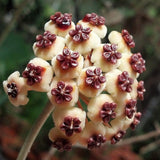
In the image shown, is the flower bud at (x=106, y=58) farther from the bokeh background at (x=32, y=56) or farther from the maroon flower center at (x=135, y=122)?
the bokeh background at (x=32, y=56)

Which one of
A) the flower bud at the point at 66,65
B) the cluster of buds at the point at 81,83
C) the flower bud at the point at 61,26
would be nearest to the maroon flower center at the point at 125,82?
the cluster of buds at the point at 81,83

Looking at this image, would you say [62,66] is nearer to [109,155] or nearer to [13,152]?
[13,152]

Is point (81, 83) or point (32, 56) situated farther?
point (32, 56)

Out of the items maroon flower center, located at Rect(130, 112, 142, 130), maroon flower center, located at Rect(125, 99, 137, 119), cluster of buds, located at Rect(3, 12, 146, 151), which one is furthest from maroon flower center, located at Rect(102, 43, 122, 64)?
maroon flower center, located at Rect(130, 112, 142, 130)

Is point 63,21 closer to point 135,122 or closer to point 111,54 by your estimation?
point 111,54

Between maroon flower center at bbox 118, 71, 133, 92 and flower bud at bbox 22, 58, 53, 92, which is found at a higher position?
flower bud at bbox 22, 58, 53, 92

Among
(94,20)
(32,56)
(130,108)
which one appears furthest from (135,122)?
(32,56)

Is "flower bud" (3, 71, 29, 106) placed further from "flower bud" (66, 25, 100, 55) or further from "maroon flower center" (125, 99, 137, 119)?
"maroon flower center" (125, 99, 137, 119)

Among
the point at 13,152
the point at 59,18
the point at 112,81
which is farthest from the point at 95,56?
the point at 13,152
